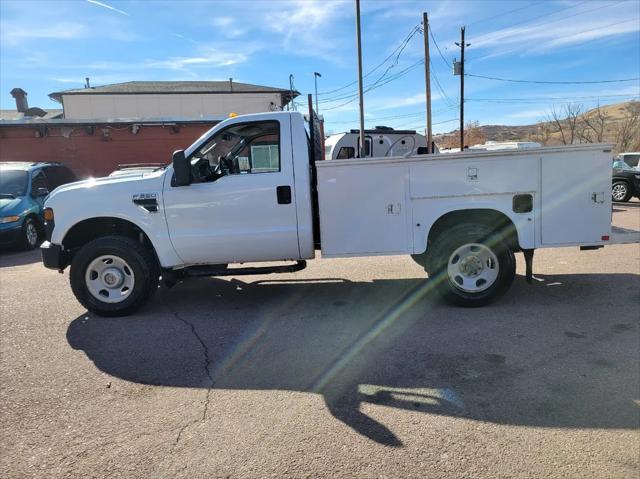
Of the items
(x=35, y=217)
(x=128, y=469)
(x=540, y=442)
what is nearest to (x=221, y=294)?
(x=128, y=469)

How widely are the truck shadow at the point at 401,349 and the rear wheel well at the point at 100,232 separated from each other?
86 centimetres

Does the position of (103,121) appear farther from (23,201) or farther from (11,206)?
(11,206)

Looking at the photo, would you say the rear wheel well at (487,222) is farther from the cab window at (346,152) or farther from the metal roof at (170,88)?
the metal roof at (170,88)

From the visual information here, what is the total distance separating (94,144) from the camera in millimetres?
19109

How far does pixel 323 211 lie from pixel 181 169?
160cm

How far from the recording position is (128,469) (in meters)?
2.75

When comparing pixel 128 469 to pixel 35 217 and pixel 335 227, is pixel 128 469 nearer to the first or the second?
pixel 335 227

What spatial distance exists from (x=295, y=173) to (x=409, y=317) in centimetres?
201

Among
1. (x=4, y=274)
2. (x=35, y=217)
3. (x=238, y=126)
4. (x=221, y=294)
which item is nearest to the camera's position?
(x=238, y=126)

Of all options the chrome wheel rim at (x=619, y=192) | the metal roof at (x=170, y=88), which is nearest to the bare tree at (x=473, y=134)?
the metal roof at (x=170, y=88)

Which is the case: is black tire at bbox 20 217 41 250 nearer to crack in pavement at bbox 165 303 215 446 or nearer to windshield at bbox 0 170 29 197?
windshield at bbox 0 170 29 197

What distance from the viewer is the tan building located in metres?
36.2

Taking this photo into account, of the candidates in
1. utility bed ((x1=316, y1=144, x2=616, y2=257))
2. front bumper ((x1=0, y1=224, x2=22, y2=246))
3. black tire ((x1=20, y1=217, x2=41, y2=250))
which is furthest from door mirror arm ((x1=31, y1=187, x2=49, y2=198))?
utility bed ((x1=316, y1=144, x2=616, y2=257))

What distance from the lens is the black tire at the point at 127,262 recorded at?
17.5 ft
